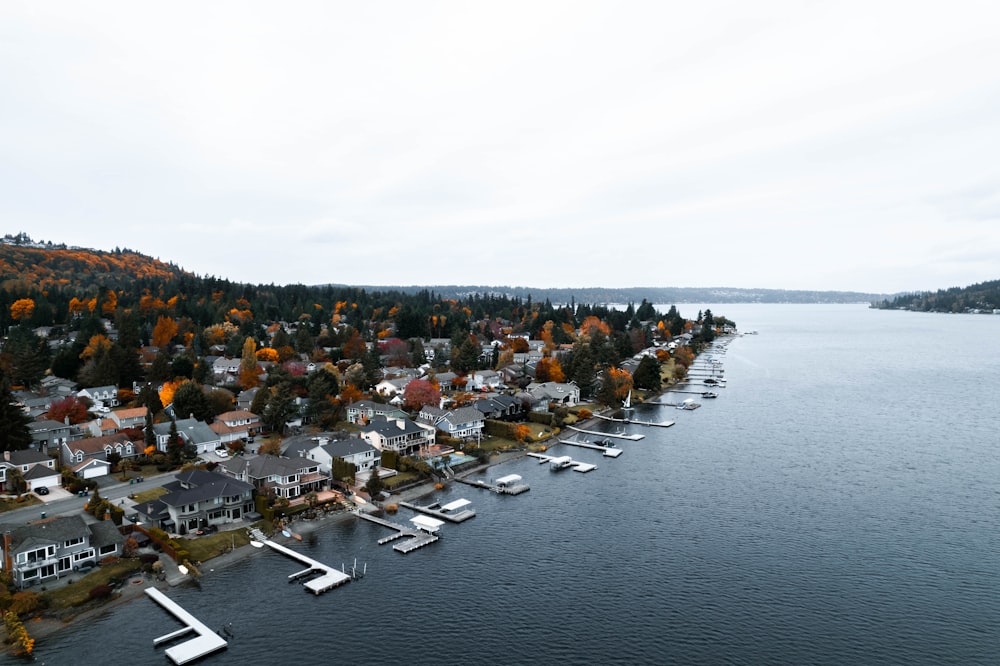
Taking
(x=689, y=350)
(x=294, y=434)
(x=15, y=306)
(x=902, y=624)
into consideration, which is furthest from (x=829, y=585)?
(x=15, y=306)

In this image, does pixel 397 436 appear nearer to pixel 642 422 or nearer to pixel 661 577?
pixel 661 577

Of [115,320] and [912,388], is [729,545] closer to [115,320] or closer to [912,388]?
[912,388]

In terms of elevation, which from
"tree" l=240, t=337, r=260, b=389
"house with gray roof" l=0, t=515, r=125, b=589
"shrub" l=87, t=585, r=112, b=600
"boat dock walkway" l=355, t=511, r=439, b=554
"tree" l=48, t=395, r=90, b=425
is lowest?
"boat dock walkway" l=355, t=511, r=439, b=554

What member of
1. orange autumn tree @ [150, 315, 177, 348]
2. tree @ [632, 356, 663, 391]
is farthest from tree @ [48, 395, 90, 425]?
tree @ [632, 356, 663, 391]

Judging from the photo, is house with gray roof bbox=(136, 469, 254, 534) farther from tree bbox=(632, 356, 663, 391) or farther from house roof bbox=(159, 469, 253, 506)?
tree bbox=(632, 356, 663, 391)

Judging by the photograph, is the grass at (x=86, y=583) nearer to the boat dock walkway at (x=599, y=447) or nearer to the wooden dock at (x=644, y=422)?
the boat dock walkway at (x=599, y=447)

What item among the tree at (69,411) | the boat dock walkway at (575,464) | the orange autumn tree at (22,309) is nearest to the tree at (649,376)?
the boat dock walkway at (575,464)
